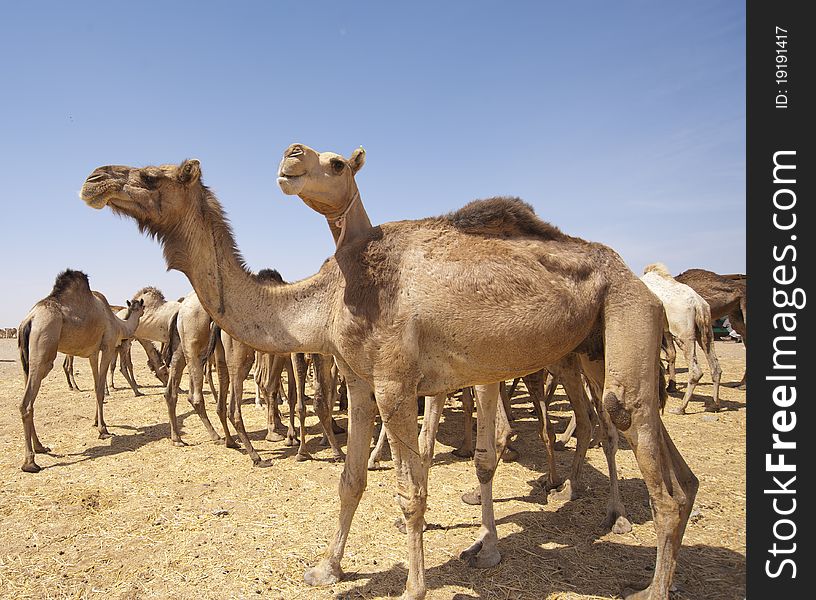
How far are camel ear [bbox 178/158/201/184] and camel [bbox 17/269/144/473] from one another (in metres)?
6.03

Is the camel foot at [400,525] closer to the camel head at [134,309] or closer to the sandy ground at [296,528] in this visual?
the sandy ground at [296,528]

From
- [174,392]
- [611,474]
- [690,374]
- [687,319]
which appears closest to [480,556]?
[611,474]

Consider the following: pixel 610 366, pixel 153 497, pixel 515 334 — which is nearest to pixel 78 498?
pixel 153 497

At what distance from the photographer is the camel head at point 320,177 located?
11.5ft

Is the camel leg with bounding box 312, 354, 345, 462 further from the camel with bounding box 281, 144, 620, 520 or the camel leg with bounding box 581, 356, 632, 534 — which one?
the camel leg with bounding box 581, 356, 632, 534

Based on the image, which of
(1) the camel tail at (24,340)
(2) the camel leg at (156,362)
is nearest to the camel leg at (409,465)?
(1) the camel tail at (24,340)

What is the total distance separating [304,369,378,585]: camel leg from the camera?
3.95 metres

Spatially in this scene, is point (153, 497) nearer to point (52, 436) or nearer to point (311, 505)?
point (311, 505)

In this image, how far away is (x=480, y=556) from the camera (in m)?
4.19

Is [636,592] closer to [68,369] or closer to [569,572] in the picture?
[569,572]

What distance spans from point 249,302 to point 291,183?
37.5 inches

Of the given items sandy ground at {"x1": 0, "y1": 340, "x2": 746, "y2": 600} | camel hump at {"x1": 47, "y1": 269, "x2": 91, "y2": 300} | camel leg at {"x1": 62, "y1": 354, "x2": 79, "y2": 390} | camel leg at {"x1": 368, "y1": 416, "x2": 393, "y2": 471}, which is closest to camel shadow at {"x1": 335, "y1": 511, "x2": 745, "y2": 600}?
sandy ground at {"x1": 0, "y1": 340, "x2": 746, "y2": 600}

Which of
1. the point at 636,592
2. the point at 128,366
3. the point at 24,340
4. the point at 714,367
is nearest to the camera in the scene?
the point at 636,592

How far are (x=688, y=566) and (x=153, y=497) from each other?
5.69m
